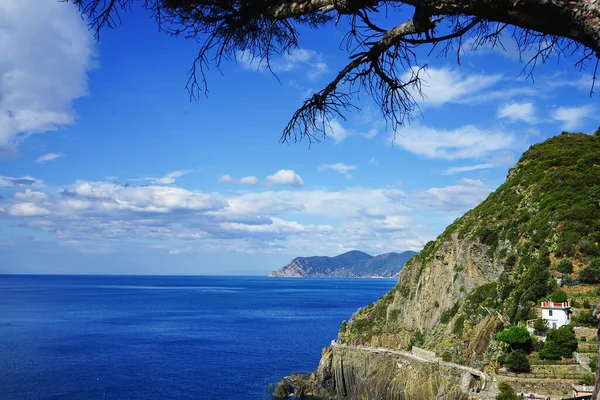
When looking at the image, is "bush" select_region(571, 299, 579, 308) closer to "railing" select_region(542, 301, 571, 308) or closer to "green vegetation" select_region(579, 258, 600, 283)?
"railing" select_region(542, 301, 571, 308)

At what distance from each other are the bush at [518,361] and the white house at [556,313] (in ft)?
13.1

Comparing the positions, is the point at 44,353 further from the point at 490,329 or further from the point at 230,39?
the point at 230,39

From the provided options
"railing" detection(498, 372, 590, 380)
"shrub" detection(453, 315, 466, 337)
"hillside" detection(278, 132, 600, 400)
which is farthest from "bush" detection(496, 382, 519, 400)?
"shrub" detection(453, 315, 466, 337)

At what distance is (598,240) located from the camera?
147 feet

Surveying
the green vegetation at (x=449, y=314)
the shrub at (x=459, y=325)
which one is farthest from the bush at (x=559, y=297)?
the green vegetation at (x=449, y=314)

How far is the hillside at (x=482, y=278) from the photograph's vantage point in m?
43.8

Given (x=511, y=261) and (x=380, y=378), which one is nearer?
(x=511, y=261)

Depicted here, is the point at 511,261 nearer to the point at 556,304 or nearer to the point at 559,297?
the point at 559,297

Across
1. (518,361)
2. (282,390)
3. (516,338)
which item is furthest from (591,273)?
(282,390)

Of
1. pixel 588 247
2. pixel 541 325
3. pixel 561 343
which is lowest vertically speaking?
pixel 561 343

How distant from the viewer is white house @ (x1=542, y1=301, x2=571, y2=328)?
1490 inches

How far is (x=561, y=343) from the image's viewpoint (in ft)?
118

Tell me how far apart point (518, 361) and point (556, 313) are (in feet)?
17.1

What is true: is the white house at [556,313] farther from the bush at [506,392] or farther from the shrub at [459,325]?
the shrub at [459,325]
